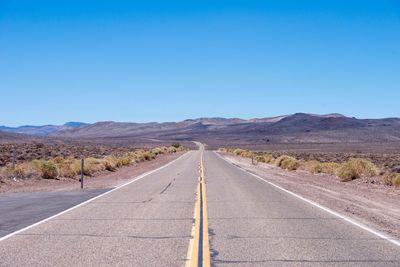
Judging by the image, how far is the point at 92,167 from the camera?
33.6m

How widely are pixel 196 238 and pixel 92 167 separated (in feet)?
79.1

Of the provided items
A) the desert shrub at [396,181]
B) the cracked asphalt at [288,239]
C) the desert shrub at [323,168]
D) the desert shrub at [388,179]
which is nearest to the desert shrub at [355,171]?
the desert shrub at [388,179]

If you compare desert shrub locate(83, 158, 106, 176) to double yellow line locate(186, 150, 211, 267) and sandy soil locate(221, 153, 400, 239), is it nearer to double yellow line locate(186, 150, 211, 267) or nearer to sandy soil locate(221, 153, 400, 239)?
sandy soil locate(221, 153, 400, 239)

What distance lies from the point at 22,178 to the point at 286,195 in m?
13.8

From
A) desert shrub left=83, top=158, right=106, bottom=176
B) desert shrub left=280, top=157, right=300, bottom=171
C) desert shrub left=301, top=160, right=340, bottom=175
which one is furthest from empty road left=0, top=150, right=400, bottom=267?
desert shrub left=280, top=157, right=300, bottom=171

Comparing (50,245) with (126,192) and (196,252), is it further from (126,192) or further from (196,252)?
(126,192)

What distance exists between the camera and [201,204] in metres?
16.5

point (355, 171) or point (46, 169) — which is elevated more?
point (46, 169)

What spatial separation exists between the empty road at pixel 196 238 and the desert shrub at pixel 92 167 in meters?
15.9

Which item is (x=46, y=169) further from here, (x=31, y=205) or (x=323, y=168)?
(x=323, y=168)

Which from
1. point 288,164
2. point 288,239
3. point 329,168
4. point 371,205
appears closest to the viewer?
point 288,239

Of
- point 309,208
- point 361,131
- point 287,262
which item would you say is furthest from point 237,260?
point 361,131

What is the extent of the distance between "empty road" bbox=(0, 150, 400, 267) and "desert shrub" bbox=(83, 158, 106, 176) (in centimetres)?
1590

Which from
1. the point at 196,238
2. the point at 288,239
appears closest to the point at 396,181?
the point at 288,239
